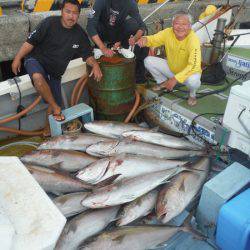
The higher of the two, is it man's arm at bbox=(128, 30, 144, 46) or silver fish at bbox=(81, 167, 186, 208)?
man's arm at bbox=(128, 30, 144, 46)

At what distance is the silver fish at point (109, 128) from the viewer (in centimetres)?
451

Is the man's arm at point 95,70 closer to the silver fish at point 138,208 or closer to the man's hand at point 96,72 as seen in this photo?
the man's hand at point 96,72

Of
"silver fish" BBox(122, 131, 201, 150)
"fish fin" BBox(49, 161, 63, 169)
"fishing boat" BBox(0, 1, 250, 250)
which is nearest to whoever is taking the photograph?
"fishing boat" BBox(0, 1, 250, 250)

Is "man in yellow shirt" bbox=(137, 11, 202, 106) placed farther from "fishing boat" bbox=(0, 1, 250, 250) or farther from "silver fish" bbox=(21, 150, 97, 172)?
Answer: "silver fish" bbox=(21, 150, 97, 172)

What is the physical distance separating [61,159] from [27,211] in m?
1.98

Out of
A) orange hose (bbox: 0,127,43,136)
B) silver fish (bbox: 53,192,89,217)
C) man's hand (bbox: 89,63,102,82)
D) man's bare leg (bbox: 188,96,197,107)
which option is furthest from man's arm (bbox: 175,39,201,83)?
orange hose (bbox: 0,127,43,136)

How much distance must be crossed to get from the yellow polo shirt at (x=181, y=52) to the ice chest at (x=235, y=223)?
215cm

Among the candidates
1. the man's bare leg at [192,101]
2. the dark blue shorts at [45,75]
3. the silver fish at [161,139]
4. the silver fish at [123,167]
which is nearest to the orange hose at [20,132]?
the dark blue shorts at [45,75]

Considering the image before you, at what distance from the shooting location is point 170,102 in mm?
Answer: 4852

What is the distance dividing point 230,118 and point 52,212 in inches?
84.7

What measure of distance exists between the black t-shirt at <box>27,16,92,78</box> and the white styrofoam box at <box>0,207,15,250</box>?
3334mm

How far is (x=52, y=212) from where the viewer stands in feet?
6.59

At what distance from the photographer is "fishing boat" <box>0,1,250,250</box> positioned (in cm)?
343

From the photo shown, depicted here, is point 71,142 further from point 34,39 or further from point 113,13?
point 113,13
